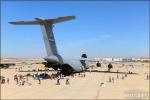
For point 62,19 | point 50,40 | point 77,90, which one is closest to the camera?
point 77,90

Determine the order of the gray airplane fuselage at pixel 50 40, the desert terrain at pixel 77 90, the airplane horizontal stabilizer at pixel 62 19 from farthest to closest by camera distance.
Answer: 1. the gray airplane fuselage at pixel 50 40
2. the airplane horizontal stabilizer at pixel 62 19
3. the desert terrain at pixel 77 90

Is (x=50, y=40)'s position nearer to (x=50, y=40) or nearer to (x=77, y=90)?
(x=50, y=40)

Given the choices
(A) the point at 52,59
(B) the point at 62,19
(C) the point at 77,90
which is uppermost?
(B) the point at 62,19

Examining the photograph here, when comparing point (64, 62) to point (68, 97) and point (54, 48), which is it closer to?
point (54, 48)

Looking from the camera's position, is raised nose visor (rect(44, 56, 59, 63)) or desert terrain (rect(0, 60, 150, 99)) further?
raised nose visor (rect(44, 56, 59, 63))

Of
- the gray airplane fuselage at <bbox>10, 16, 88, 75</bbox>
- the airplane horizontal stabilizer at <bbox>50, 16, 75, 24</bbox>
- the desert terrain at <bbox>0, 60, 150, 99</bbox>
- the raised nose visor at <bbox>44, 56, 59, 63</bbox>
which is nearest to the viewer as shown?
the desert terrain at <bbox>0, 60, 150, 99</bbox>

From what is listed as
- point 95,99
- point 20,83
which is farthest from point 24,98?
point 20,83

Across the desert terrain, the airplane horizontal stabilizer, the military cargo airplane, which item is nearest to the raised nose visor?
the military cargo airplane

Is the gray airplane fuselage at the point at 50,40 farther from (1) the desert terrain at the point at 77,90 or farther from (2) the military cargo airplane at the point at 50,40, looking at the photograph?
(1) the desert terrain at the point at 77,90

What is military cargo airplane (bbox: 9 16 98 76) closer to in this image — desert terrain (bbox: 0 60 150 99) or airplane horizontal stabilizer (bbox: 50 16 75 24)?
airplane horizontal stabilizer (bbox: 50 16 75 24)

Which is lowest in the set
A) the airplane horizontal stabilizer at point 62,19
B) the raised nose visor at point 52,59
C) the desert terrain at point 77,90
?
the desert terrain at point 77,90

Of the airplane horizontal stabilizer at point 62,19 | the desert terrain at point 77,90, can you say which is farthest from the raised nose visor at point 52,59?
the airplane horizontal stabilizer at point 62,19

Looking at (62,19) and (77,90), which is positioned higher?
(62,19)

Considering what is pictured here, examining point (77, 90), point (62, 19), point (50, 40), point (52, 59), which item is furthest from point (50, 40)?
point (77, 90)
